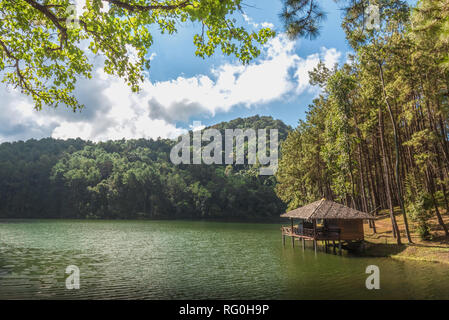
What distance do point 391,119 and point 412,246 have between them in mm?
9564

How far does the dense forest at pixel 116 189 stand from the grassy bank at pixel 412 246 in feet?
221

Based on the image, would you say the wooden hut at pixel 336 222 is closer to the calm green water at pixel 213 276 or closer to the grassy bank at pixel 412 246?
the grassy bank at pixel 412 246

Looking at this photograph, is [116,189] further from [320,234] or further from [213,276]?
[213,276]

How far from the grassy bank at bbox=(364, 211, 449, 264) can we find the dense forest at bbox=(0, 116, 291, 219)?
67423 millimetres

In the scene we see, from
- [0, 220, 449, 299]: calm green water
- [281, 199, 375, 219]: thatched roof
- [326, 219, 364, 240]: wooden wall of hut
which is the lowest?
[0, 220, 449, 299]: calm green water

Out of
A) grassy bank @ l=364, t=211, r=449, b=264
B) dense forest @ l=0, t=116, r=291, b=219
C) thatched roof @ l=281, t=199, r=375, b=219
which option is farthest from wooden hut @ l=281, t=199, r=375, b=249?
dense forest @ l=0, t=116, r=291, b=219

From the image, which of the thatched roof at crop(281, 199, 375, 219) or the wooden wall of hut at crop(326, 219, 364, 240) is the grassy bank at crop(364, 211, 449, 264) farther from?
the thatched roof at crop(281, 199, 375, 219)

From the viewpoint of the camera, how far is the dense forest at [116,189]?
79750mm

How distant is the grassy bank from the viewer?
16.1m

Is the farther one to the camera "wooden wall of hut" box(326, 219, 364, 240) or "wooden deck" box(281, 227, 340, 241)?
"wooden deck" box(281, 227, 340, 241)

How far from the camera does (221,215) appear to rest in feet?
289

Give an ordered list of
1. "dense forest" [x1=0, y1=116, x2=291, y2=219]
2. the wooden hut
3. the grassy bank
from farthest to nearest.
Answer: "dense forest" [x1=0, y1=116, x2=291, y2=219] → the wooden hut → the grassy bank

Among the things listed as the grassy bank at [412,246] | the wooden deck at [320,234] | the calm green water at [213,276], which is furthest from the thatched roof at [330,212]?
the calm green water at [213,276]
